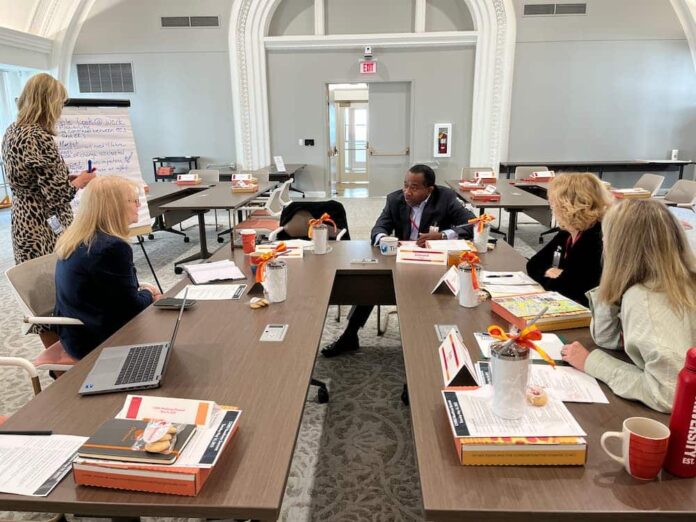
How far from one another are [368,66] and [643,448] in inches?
368

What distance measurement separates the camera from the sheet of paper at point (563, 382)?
1.27 m

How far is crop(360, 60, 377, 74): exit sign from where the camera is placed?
9.42m

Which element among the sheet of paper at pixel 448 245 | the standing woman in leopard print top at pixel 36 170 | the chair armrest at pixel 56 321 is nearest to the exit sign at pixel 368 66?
the standing woman in leopard print top at pixel 36 170

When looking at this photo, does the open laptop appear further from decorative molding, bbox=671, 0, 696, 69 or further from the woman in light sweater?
decorative molding, bbox=671, 0, 696, 69

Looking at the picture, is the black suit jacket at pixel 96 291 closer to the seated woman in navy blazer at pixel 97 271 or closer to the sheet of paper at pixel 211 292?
the seated woman in navy blazer at pixel 97 271

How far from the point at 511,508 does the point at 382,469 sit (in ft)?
4.18

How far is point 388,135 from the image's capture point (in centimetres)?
988

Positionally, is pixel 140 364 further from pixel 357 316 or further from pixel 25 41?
pixel 25 41

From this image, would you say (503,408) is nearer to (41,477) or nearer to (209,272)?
(41,477)

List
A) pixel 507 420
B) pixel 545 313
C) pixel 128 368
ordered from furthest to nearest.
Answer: pixel 545 313, pixel 128 368, pixel 507 420

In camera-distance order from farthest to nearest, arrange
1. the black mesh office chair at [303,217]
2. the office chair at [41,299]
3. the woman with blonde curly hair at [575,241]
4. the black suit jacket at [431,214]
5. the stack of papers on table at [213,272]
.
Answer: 1. the black mesh office chair at [303,217]
2. the black suit jacket at [431,214]
3. the stack of papers on table at [213,272]
4. the woman with blonde curly hair at [575,241]
5. the office chair at [41,299]

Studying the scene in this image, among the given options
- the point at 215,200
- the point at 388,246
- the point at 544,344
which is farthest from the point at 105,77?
the point at 544,344

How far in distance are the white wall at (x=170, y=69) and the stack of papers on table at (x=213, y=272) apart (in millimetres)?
7842

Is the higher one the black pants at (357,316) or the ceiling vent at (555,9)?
the ceiling vent at (555,9)
